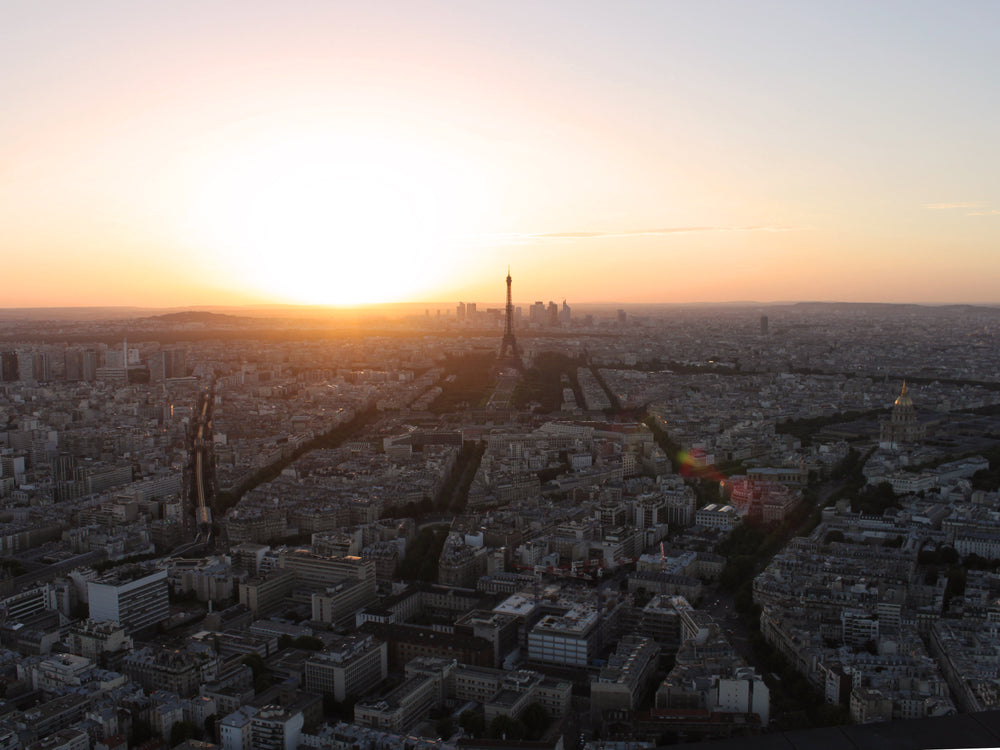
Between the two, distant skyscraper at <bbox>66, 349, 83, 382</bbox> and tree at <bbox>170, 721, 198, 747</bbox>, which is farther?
distant skyscraper at <bbox>66, 349, 83, 382</bbox>

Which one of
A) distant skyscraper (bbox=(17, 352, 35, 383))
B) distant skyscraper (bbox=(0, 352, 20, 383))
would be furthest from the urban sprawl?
distant skyscraper (bbox=(0, 352, 20, 383))

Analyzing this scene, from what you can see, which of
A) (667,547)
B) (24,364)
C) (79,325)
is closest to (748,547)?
(667,547)

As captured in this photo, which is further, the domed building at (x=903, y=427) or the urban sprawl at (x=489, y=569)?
the domed building at (x=903, y=427)

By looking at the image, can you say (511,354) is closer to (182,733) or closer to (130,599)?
(130,599)

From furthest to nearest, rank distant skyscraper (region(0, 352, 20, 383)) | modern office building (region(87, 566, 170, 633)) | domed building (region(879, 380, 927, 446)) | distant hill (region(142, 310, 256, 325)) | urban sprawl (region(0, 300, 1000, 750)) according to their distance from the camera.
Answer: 1. distant hill (region(142, 310, 256, 325))
2. distant skyscraper (region(0, 352, 20, 383))
3. domed building (region(879, 380, 927, 446))
4. modern office building (region(87, 566, 170, 633))
5. urban sprawl (region(0, 300, 1000, 750))

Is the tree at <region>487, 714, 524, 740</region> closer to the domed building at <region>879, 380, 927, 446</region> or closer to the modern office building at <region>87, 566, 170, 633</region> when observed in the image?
the modern office building at <region>87, 566, 170, 633</region>

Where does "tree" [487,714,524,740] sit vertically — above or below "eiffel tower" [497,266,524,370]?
below

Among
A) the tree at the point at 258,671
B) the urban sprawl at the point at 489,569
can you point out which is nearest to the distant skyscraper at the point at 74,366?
the urban sprawl at the point at 489,569

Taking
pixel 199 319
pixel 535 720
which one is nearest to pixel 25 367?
pixel 535 720

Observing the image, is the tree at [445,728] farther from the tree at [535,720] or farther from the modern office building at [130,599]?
the modern office building at [130,599]
